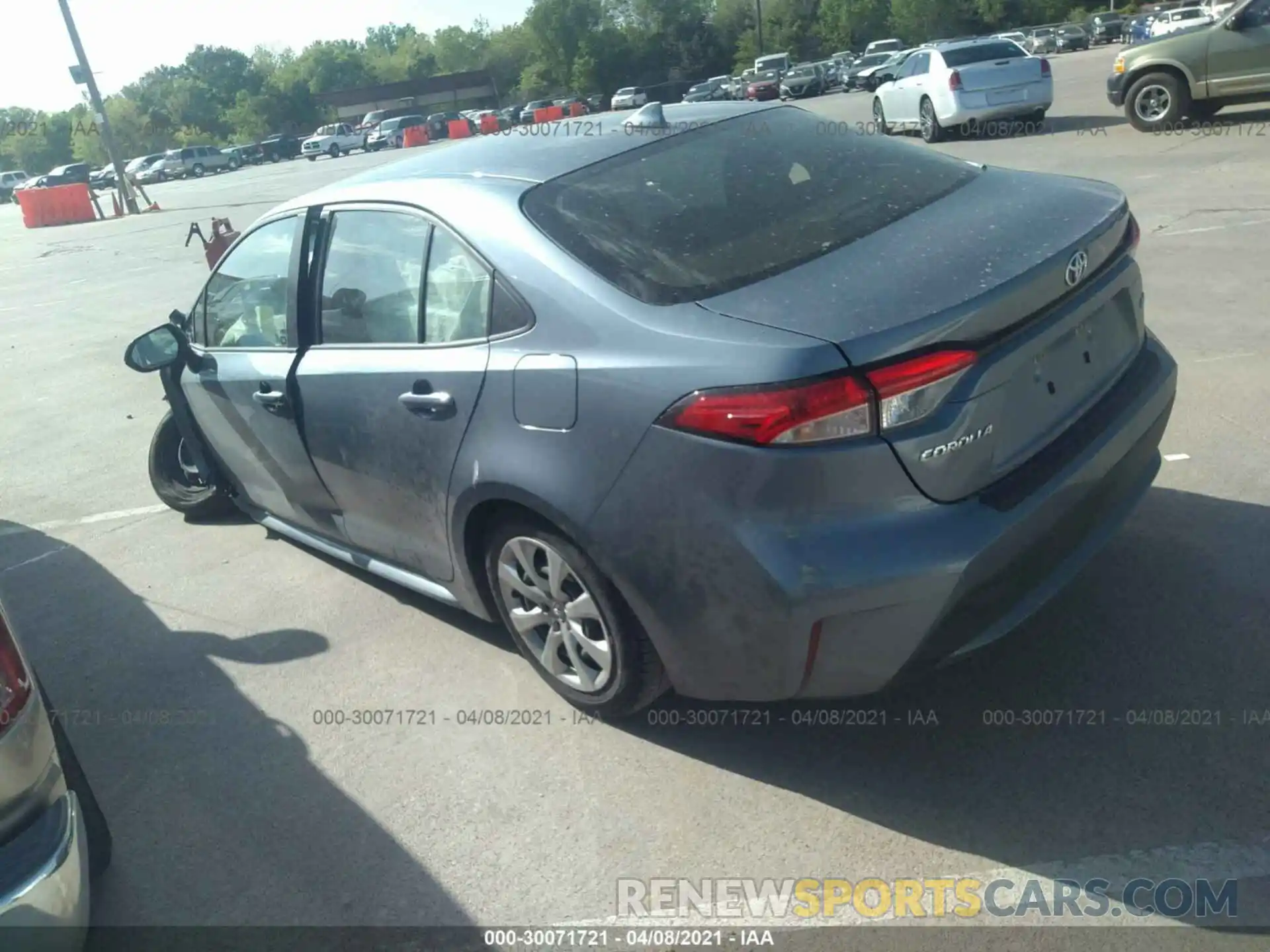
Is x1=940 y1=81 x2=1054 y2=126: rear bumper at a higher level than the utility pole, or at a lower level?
lower

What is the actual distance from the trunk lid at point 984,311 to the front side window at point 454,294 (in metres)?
0.81

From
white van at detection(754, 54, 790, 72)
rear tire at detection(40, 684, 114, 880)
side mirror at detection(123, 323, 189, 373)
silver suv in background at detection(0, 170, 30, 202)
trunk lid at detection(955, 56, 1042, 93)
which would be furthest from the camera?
silver suv in background at detection(0, 170, 30, 202)

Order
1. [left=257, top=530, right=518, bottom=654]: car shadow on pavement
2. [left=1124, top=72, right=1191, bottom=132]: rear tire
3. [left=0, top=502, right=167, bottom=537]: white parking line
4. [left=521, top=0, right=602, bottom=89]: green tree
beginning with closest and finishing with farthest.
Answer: [left=257, top=530, right=518, bottom=654]: car shadow on pavement, [left=0, top=502, right=167, bottom=537]: white parking line, [left=1124, top=72, right=1191, bottom=132]: rear tire, [left=521, top=0, right=602, bottom=89]: green tree

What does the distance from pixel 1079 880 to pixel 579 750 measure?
148 centimetres

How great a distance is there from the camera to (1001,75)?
17.5 meters

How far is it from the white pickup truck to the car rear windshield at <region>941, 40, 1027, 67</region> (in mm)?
46414

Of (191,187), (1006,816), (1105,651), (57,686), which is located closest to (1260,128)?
(1105,651)

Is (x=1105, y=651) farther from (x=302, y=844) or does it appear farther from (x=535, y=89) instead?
(x=535, y=89)

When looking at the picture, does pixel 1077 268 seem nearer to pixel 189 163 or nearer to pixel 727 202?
pixel 727 202

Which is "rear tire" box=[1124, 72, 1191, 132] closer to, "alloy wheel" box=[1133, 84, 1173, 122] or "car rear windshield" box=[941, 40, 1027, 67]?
"alloy wheel" box=[1133, 84, 1173, 122]

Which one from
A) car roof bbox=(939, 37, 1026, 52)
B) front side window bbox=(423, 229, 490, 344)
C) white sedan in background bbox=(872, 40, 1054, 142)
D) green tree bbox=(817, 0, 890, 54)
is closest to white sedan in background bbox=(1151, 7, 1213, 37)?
car roof bbox=(939, 37, 1026, 52)

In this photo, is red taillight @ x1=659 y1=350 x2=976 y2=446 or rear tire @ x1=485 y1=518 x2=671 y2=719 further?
rear tire @ x1=485 y1=518 x2=671 y2=719

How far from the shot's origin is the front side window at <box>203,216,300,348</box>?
4.34 meters

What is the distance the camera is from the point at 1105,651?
138 inches
